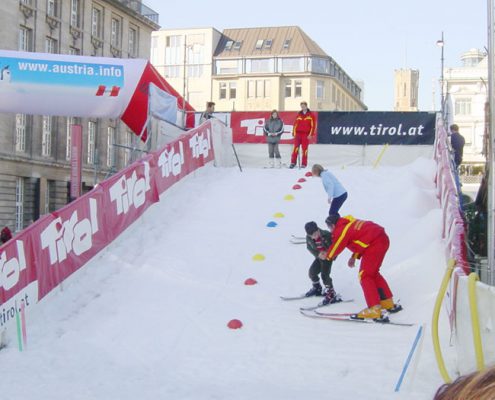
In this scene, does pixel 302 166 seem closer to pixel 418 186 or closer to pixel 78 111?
pixel 418 186

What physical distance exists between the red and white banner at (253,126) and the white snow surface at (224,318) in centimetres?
799

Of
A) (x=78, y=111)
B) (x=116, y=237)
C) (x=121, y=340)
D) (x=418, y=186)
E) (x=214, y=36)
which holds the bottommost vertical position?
(x=121, y=340)

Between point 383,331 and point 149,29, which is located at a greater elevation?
point 149,29

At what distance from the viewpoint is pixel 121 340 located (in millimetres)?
8773

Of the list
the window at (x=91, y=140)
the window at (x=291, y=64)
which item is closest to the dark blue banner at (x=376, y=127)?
the window at (x=91, y=140)

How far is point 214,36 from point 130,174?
2872 inches

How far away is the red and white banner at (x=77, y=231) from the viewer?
8898mm

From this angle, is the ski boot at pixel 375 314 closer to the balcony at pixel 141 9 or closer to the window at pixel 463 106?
the balcony at pixel 141 9

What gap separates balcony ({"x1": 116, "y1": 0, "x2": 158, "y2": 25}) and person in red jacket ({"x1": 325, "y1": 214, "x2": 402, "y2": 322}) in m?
39.6

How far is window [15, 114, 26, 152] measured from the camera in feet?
111

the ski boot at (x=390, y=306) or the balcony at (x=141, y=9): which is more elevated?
the balcony at (x=141, y=9)

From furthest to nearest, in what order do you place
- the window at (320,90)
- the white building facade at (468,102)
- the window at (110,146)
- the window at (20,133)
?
the window at (320,90)
the white building facade at (468,102)
the window at (110,146)
the window at (20,133)

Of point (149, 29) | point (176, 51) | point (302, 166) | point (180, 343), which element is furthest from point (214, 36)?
point (180, 343)

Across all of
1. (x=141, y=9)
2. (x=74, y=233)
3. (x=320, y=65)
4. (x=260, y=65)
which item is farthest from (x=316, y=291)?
(x=260, y=65)
